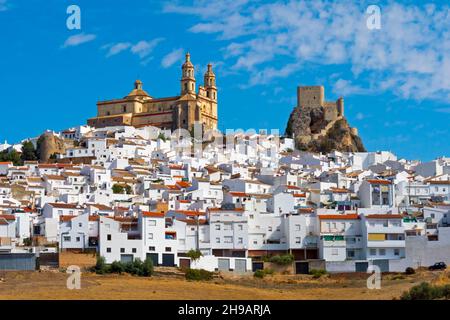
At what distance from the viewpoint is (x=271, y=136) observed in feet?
359

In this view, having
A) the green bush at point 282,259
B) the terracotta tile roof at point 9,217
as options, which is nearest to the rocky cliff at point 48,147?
the terracotta tile roof at point 9,217

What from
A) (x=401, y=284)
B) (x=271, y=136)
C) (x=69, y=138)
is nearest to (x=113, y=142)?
(x=69, y=138)

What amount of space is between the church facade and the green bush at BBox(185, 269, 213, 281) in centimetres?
5907

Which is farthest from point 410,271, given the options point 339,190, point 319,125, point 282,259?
point 319,125

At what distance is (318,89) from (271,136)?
9523 mm

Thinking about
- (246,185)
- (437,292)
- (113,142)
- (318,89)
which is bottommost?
(437,292)

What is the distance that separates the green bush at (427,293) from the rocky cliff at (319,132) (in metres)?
65.9

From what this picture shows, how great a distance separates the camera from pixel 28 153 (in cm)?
9712

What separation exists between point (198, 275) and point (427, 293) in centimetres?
1452

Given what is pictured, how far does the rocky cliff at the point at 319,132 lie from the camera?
357 feet

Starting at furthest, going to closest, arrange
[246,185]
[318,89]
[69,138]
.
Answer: [318,89] < [69,138] < [246,185]

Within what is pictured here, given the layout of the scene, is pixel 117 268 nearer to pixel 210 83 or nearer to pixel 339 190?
pixel 339 190

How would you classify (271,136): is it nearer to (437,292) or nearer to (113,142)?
(113,142)
